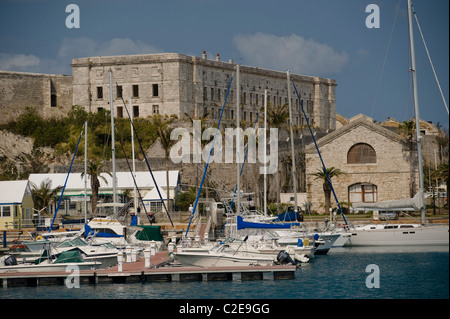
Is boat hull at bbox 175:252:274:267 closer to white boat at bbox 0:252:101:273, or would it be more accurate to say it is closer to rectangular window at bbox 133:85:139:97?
white boat at bbox 0:252:101:273

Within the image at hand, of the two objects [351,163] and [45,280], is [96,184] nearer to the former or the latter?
[351,163]

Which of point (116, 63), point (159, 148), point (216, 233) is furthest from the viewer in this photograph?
point (116, 63)

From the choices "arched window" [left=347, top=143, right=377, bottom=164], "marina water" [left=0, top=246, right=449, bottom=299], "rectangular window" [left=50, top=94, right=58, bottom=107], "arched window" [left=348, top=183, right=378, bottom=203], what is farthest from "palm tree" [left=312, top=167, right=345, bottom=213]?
"rectangular window" [left=50, top=94, right=58, bottom=107]

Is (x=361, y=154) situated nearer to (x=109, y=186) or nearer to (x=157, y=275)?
(x=109, y=186)

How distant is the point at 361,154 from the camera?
6003 centimetres

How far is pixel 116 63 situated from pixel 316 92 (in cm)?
2976

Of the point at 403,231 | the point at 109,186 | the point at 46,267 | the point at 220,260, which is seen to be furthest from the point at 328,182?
the point at 46,267

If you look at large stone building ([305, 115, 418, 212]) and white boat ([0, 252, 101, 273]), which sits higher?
large stone building ([305, 115, 418, 212])

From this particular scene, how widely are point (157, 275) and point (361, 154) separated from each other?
101 feet

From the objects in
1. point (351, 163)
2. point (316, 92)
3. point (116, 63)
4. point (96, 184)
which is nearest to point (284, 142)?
point (351, 163)

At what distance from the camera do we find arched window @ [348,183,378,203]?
59616mm

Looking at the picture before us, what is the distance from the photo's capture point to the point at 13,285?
3262 cm

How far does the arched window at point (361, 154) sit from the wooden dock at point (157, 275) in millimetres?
28544

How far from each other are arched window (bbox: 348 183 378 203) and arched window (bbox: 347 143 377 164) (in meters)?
1.75
